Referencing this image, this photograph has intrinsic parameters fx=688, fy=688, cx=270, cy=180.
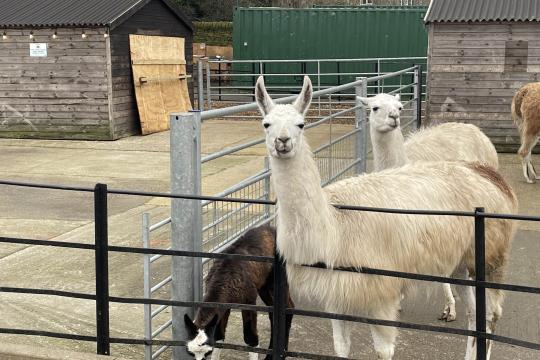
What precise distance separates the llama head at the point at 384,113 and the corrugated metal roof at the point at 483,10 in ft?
24.7

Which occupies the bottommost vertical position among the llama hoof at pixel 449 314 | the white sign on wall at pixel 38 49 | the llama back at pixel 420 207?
the llama hoof at pixel 449 314

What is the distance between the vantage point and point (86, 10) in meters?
15.4

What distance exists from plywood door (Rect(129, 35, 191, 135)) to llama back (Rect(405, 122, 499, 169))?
965cm

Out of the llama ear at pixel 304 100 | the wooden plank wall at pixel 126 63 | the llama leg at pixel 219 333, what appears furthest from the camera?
the wooden plank wall at pixel 126 63

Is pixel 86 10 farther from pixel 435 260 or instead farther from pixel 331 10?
pixel 435 260

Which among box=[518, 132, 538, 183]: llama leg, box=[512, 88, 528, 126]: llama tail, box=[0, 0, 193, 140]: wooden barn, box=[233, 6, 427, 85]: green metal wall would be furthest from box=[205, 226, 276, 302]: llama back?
box=[233, 6, 427, 85]: green metal wall

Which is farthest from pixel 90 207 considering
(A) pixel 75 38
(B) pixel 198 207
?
(A) pixel 75 38

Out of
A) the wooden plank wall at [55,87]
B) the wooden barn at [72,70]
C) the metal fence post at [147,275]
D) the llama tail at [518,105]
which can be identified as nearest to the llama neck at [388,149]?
the metal fence post at [147,275]

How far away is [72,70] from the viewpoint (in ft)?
49.4

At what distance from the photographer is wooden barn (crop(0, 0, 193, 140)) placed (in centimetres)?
1491

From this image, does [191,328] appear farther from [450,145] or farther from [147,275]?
[450,145]

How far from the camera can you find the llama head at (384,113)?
18.7ft

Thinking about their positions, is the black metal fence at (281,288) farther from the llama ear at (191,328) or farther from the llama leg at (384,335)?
the llama leg at (384,335)

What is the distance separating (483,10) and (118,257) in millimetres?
9268
